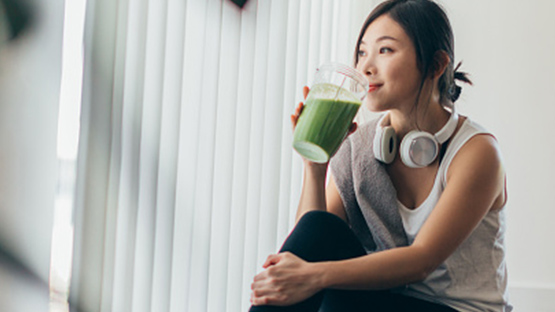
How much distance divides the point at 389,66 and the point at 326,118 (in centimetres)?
27

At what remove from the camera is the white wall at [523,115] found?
78.8 inches

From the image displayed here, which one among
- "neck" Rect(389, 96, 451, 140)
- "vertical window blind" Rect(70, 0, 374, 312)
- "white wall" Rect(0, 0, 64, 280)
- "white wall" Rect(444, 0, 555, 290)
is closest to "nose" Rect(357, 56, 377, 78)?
"neck" Rect(389, 96, 451, 140)

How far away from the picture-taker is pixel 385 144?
120 centimetres

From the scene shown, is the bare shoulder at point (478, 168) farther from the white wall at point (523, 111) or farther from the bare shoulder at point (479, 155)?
the white wall at point (523, 111)

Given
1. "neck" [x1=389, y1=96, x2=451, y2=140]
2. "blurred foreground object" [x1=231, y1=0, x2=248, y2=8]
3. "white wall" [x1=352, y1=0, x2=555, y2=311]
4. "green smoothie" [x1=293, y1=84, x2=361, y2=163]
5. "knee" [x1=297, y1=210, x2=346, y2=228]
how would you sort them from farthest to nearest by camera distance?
"white wall" [x1=352, y1=0, x2=555, y2=311]
"blurred foreground object" [x1=231, y1=0, x2=248, y2=8]
"neck" [x1=389, y1=96, x2=451, y2=140]
"knee" [x1=297, y1=210, x2=346, y2=228]
"green smoothie" [x1=293, y1=84, x2=361, y2=163]

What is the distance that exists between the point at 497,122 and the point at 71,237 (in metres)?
1.69

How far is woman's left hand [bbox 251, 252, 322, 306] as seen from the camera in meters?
0.90

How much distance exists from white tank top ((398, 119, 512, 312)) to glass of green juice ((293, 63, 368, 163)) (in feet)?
0.90

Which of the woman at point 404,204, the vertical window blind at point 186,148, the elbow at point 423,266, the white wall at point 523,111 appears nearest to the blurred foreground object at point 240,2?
the vertical window blind at point 186,148

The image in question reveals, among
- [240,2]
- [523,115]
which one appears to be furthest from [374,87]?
[523,115]

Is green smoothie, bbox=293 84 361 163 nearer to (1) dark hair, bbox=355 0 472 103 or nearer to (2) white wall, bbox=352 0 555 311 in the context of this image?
(1) dark hair, bbox=355 0 472 103

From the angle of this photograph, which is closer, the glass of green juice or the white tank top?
the glass of green juice

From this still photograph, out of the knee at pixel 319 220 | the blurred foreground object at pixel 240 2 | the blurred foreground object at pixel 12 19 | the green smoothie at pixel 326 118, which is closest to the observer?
the blurred foreground object at pixel 12 19

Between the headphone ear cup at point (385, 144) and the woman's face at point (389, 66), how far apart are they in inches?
2.4
